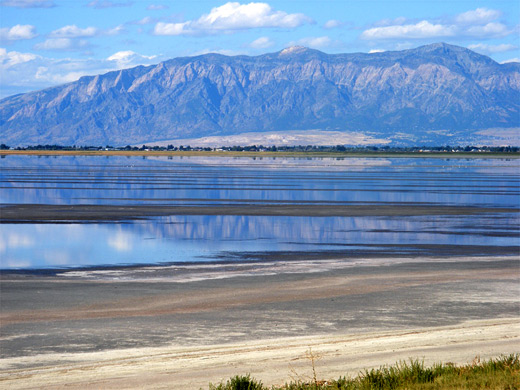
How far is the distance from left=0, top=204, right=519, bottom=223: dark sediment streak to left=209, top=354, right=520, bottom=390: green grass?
105 ft

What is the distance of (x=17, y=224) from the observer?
41.6 meters

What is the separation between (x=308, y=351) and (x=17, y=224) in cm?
2875

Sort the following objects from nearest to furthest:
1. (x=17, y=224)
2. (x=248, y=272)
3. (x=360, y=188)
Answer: (x=248, y=272)
(x=17, y=224)
(x=360, y=188)

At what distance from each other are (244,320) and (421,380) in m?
7.03

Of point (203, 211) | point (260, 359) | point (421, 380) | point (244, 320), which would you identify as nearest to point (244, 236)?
point (203, 211)

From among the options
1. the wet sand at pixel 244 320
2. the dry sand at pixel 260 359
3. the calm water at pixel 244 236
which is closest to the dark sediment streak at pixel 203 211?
the calm water at pixel 244 236

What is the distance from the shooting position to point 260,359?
1534cm

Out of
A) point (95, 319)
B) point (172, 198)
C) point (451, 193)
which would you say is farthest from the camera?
point (451, 193)

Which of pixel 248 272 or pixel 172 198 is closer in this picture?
pixel 248 272

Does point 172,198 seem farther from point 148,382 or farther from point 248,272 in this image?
point 148,382

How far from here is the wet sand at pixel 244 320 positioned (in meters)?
14.8

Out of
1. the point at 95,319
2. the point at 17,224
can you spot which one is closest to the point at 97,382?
the point at 95,319

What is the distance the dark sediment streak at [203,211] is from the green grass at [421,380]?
31.9 meters

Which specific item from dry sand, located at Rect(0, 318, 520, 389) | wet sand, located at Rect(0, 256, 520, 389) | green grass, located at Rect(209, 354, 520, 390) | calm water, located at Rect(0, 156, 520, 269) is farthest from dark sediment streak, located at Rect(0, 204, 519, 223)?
green grass, located at Rect(209, 354, 520, 390)
